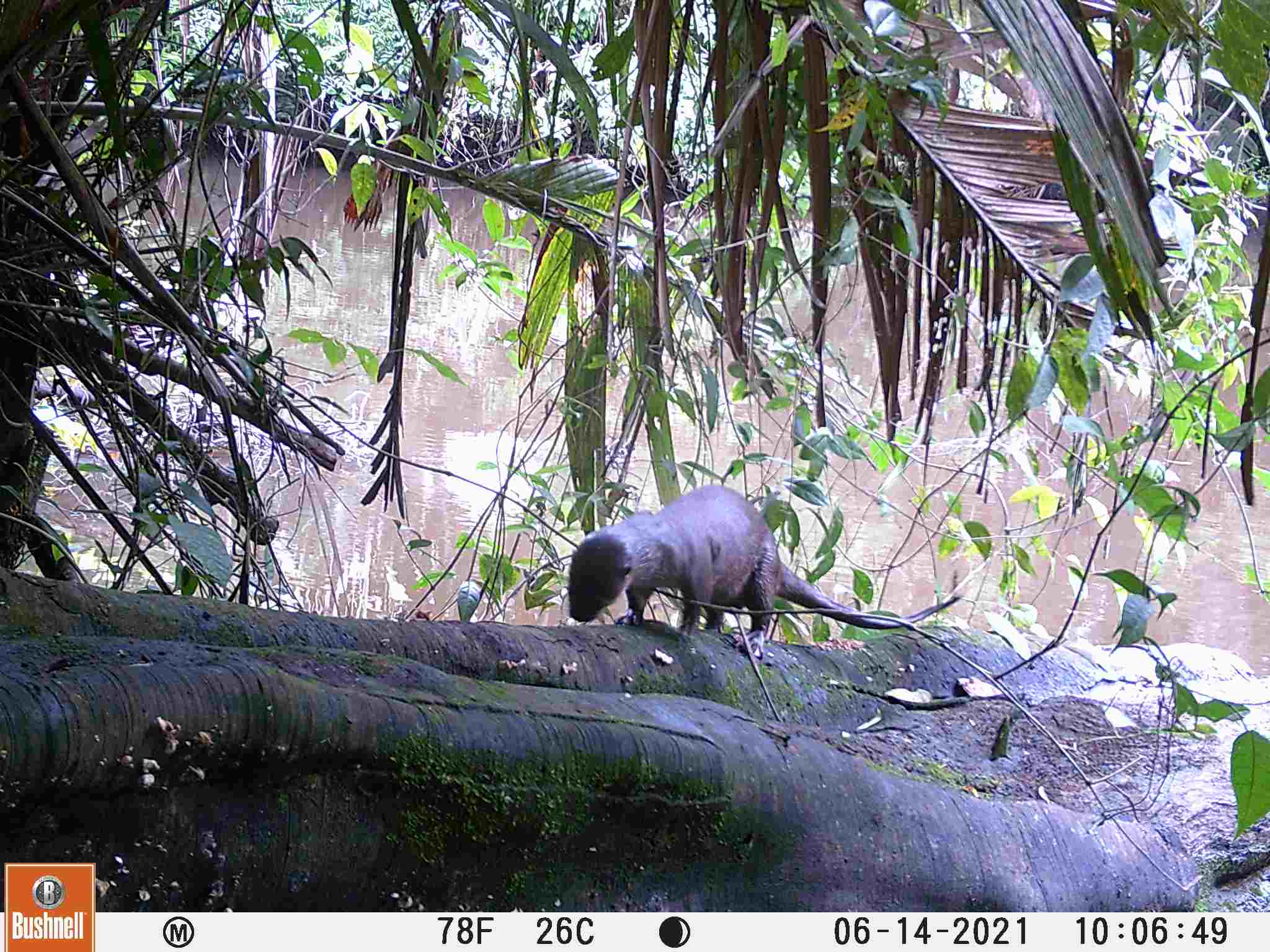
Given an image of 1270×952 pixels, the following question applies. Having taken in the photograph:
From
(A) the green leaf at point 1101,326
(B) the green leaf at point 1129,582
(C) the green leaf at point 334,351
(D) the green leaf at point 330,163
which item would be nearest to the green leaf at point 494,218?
(D) the green leaf at point 330,163

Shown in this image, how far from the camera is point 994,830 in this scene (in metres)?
1.82

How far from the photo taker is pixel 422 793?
4.50 feet

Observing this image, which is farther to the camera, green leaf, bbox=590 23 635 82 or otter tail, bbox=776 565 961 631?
otter tail, bbox=776 565 961 631

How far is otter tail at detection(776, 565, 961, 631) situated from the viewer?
2621 millimetres

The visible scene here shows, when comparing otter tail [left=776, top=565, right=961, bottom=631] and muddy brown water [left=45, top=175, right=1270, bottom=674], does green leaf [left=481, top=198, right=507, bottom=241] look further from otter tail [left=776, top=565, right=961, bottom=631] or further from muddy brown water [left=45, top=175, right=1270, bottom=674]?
otter tail [left=776, top=565, right=961, bottom=631]

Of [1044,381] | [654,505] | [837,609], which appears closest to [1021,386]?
[1044,381]

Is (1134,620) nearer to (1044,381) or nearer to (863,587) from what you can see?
(1044,381)

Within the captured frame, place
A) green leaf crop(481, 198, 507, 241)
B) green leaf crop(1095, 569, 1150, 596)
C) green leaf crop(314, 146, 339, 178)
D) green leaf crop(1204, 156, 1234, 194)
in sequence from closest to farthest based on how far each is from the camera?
green leaf crop(1095, 569, 1150, 596) → green leaf crop(1204, 156, 1234, 194) → green leaf crop(314, 146, 339, 178) → green leaf crop(481, 198, 507, 241)

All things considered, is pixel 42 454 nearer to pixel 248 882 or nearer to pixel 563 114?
pixel 248 882

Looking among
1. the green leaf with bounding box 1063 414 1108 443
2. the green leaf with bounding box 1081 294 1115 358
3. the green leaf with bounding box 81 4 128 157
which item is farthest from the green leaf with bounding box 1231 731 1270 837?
the green leaf with bounding box 81 4 128 157

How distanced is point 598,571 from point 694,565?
29cm

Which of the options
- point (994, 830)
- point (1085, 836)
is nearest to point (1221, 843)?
point (1085, 836)

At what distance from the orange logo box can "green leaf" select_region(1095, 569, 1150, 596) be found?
131cm
